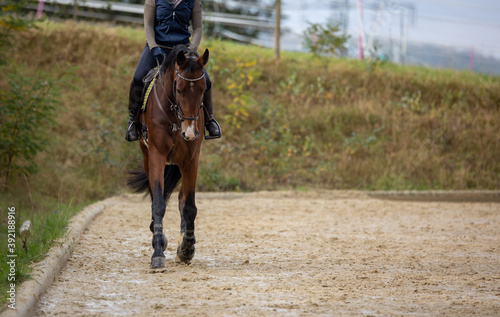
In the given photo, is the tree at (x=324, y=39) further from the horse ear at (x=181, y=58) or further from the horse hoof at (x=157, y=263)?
the horse hoof at (x=157, y=263)

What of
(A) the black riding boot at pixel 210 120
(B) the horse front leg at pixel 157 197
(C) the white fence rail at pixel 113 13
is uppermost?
(C) the white fence rail at pixel 113 13

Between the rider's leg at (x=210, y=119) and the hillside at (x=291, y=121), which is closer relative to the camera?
the rider's leg at (x=210, y=119)

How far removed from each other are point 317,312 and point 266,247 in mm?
3318

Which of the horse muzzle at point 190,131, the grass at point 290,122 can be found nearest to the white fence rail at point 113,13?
the grass at point 290,122

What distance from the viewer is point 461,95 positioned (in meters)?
18.9

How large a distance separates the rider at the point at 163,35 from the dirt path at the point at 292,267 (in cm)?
165

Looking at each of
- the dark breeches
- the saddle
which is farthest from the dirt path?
the dark breeches

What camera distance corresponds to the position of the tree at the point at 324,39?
19141 mm

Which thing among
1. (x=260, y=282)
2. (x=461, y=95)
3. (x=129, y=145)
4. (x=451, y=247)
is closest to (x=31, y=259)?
(x=260, y=282)

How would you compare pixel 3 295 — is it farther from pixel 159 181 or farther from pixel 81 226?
pixel 81 226

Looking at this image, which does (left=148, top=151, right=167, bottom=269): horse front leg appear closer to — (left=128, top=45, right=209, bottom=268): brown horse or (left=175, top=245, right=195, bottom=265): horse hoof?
(left=128, top=45, right=209, bottom=268): brown horse

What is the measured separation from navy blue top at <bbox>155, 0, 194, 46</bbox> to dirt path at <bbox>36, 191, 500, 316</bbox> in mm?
2598

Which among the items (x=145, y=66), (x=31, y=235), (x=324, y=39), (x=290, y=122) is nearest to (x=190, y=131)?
(x=145, y=66)

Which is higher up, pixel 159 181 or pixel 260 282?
pixel 159 181
